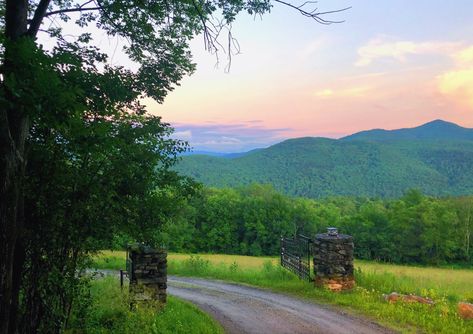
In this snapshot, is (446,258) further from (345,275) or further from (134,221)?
(134,221)

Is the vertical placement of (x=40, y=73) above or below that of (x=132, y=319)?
above

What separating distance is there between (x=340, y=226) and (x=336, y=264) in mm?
60228

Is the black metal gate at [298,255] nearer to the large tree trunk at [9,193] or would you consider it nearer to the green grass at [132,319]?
the green grass at [132,319]

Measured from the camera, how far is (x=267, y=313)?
453 inches

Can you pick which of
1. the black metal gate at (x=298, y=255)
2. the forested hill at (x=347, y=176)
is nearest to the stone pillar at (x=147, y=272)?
the black metal gate at (x=298, y=255)

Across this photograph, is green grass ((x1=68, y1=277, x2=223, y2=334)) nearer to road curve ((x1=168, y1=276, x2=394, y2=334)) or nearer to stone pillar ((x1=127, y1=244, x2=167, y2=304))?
stone pillar ((x1=127, y1=244, x2=167, y2=304))

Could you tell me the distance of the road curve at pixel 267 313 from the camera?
1000cm

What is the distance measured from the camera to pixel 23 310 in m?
6.80

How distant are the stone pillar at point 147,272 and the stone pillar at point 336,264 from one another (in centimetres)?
572

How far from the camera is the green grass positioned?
855 centimetres

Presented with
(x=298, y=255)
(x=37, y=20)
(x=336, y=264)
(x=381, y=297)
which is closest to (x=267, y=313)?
(x=336, y=264)

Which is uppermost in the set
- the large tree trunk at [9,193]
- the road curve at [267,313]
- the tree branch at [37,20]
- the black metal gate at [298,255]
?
the tree branch at [37,20]

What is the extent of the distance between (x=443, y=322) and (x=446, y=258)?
62.4 metres

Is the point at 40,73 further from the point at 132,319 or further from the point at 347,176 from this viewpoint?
the point at 347,176
